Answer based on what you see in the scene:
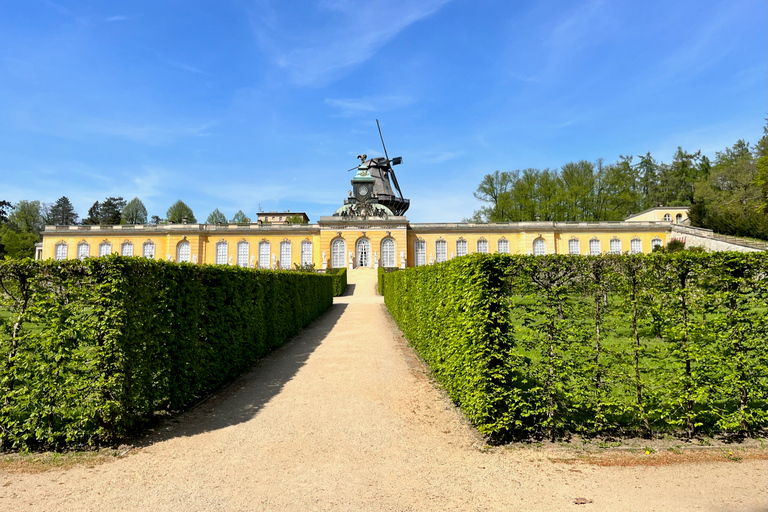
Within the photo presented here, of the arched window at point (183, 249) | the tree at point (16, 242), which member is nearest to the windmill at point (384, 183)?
the arched window at point (183, 249)

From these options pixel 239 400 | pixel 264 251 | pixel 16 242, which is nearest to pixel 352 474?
pixel 239 400

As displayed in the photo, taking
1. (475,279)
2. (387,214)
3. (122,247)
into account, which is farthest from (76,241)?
(475,279)

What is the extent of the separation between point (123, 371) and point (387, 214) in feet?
141

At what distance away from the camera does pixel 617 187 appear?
175 ft

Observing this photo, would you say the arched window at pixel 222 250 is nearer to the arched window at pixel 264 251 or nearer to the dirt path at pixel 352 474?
the arched window at pixel 264 251

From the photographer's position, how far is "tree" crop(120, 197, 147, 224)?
74.9 metres

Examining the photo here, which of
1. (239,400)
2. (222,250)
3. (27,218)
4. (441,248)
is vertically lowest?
(239,400)

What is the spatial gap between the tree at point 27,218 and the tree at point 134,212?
13.6 meters

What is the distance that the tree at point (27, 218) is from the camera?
6925 cm

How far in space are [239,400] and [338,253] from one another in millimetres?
39446

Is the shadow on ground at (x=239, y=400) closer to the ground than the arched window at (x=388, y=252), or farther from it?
closer to the ground

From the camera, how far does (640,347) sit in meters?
4.73

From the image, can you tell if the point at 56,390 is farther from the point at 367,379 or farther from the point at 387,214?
the point at 387,214

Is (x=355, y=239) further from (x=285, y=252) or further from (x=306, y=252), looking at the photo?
(x=285, y=252)
